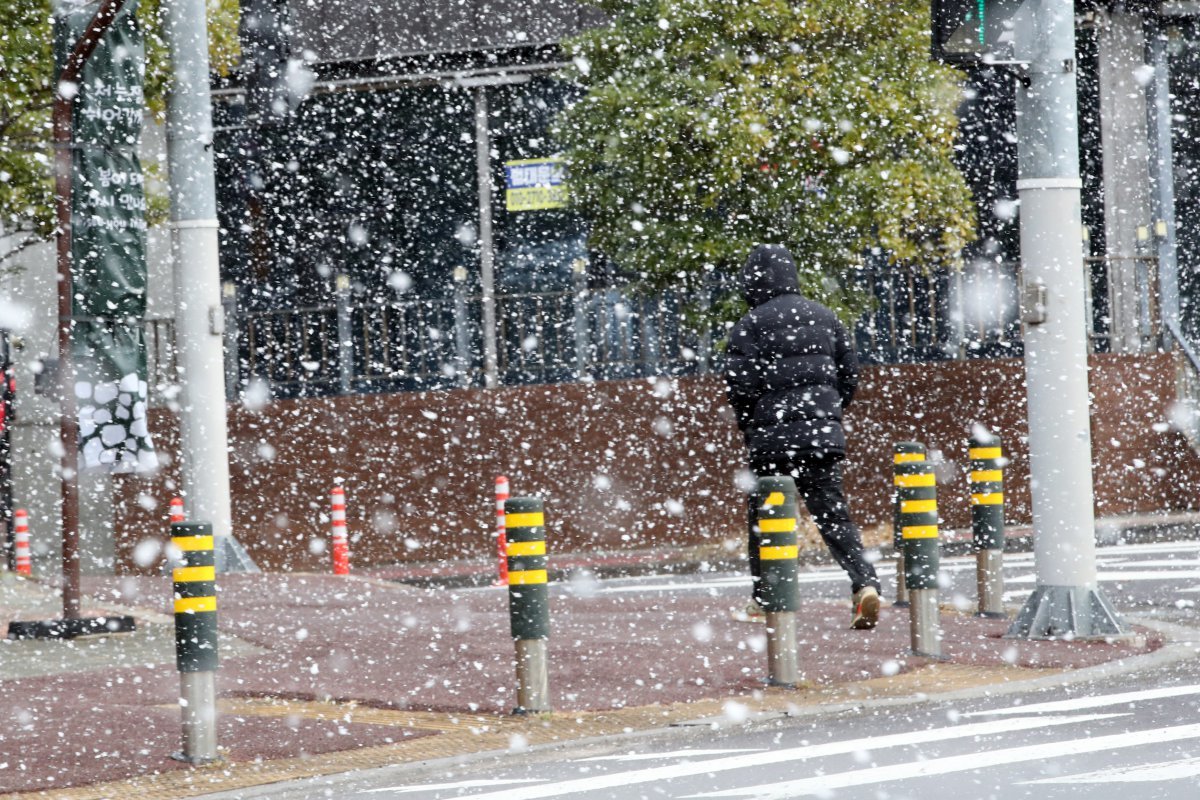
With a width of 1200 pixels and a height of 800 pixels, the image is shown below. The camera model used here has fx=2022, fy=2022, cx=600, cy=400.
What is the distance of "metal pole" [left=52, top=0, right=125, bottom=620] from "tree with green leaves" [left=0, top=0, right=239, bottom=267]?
2948mm

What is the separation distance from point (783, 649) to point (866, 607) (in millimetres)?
1360

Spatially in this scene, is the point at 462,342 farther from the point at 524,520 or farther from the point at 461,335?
the point at 524,520

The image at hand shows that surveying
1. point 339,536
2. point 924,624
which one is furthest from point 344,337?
point 924,624

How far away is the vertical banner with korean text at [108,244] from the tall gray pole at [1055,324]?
5.37 metres

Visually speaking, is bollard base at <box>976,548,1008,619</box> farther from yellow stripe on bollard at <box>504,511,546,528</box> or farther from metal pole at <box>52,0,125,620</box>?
metal pole at <box>52,0,125,620</box>

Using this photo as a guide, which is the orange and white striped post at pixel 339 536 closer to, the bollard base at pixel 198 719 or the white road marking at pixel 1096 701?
the bollard base at pixel 198 719

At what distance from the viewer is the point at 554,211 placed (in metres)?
23.9

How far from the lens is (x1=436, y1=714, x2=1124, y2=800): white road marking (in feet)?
22.3

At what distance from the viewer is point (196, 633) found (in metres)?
7.67

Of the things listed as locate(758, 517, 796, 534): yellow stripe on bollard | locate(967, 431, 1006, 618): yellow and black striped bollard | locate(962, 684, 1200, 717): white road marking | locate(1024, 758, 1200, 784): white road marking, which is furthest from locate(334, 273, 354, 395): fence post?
locate(1024, 758, 1200, 784): white road marking

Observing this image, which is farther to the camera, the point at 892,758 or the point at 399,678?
the point at 399,678

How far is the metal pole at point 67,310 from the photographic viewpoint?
11.9 m

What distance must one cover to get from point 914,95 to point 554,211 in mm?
6524

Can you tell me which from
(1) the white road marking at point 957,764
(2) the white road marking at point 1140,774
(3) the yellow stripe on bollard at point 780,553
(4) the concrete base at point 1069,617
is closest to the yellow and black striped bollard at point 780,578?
(3) the yellow stripe on bollard at point 780,553
